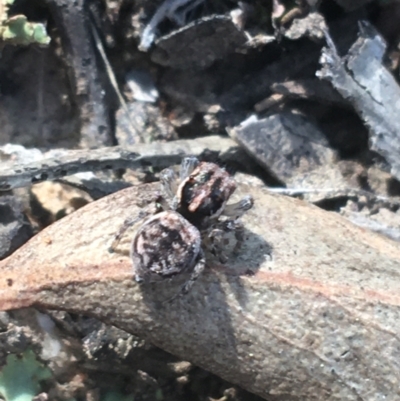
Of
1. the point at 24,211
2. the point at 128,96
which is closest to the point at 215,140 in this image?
the point at 128,96

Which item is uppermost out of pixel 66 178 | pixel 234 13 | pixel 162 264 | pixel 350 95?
pixel 234 13

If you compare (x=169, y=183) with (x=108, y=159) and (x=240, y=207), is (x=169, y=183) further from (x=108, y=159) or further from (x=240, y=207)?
(x=108, y=159)

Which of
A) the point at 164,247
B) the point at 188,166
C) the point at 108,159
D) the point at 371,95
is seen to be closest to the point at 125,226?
the point at 164,247

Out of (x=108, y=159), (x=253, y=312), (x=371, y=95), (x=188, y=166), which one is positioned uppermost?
(x=371, y=95)

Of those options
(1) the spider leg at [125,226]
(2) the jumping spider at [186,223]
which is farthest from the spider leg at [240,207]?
(1) the spider leg at [125,226]

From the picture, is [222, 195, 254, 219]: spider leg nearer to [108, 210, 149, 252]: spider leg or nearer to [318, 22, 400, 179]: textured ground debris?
[108, 210, 149, 252]: spider leg

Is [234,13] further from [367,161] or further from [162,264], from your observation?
[162,264]

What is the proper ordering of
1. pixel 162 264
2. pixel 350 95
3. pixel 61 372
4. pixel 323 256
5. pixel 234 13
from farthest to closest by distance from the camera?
1. pixel 234 13
2. pixel 350 95
3. pixel 61 372
4. pixel 323 256
5. pixel 162 264
